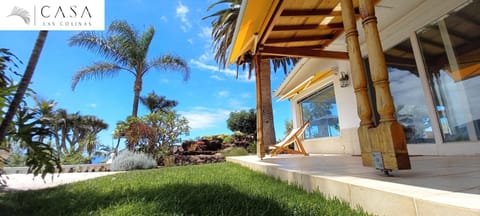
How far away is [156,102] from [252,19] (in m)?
27.3

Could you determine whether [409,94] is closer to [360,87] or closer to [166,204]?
[360,87]

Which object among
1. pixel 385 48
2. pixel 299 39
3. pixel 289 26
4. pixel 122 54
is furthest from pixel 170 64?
pixel 385 48

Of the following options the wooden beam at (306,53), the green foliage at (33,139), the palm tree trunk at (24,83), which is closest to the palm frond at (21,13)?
the palm tree trunk at (24,83)

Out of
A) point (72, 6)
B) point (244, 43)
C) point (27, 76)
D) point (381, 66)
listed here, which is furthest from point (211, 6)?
point (381, 66)

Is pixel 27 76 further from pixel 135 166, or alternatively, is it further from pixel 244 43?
pixel 135 166

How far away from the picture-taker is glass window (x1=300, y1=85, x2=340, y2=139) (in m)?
9.29

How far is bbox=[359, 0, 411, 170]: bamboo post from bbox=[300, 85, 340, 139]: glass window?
6928 millimetres

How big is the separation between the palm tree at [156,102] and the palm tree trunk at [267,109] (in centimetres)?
1811

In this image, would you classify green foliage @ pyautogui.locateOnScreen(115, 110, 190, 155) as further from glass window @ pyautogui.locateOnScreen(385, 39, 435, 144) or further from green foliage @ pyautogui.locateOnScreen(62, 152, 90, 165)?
glass window @ pyautogui.locateOnScreen(385, 39, 435, 144)

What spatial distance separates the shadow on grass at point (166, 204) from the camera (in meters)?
2.40

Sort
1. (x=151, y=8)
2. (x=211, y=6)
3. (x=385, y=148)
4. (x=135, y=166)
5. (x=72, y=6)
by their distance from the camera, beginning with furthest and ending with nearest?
1. (x=151, y=8)
2. (x=211, y=6)
3. (x=135, y=166)
4. (x=72, y=6)
5. (x=385, y=148)

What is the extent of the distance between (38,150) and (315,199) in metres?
4.24

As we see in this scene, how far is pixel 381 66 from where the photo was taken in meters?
2.39

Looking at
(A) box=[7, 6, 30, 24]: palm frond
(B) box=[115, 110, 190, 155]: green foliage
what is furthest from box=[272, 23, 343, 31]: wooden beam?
(B) box=[115, 110, 190, 155]: green foliage
